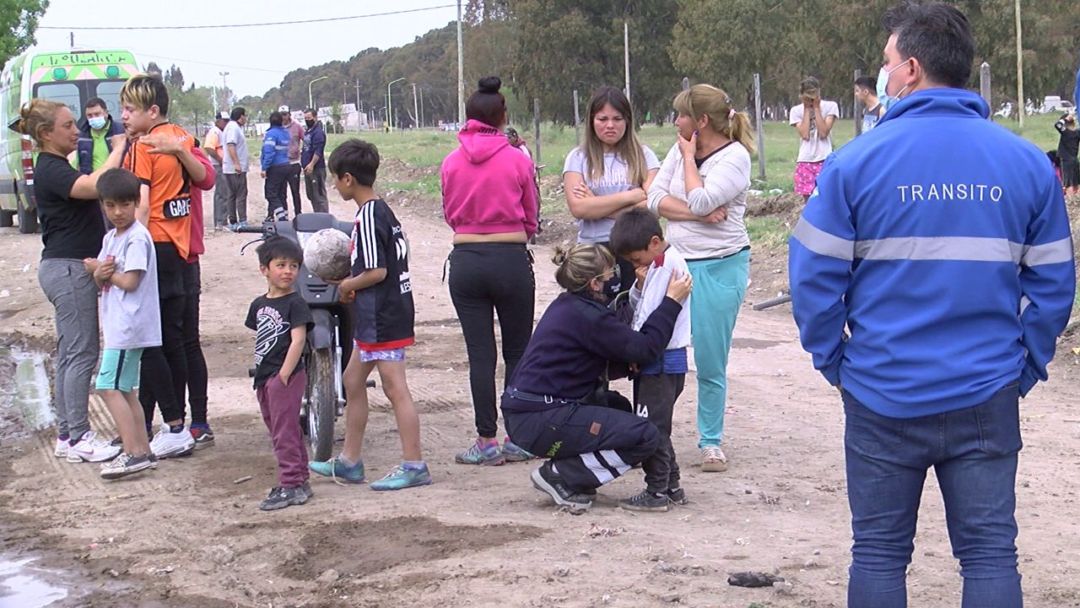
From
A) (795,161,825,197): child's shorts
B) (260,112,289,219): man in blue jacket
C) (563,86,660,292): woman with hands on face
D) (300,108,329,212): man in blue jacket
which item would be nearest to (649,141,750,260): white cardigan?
(563,86,660,292): woman with hands on face

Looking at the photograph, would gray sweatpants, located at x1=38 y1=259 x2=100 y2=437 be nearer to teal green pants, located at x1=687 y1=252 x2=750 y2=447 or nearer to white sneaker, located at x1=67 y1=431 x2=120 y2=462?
white sneaker, located at x1=67 y1=431 x2=120 y2=462

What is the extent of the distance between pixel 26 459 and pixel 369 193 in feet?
9.08

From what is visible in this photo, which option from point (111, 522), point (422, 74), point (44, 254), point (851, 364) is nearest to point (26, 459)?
point (44, 254)

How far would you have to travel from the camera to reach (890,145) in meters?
3.51

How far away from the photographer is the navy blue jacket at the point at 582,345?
5793mm

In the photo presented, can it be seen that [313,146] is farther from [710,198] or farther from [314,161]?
[710,198]

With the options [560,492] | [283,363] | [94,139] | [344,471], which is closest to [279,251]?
[283,363]

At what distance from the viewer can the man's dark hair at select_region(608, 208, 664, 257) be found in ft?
19.5

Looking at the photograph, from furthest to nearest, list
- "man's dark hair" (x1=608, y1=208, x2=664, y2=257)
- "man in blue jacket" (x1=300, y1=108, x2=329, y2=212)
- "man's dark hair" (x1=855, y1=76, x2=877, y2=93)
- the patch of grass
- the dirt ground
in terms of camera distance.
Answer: "man in blue jacket" (x1=300, y1=108, x2=329, y2=212)
the patch of grass
"man's dark hair" (x1=855, y1=76, x2=877, y2=93)
"man's dark hair" (x1=608, y1=208, x2=664, y2=257)
the dirt ground

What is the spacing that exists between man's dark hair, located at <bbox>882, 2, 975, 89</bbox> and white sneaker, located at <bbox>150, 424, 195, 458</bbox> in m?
5.11

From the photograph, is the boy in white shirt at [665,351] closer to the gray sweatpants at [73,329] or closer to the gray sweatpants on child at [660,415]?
the gray sweatpants on child at [660,415]

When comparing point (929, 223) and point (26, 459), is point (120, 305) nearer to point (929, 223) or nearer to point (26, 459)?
point (26, 459)

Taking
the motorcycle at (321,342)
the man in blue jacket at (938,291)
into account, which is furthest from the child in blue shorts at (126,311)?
the man in blue jacket at (938,291)

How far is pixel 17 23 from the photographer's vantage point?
172 feet
